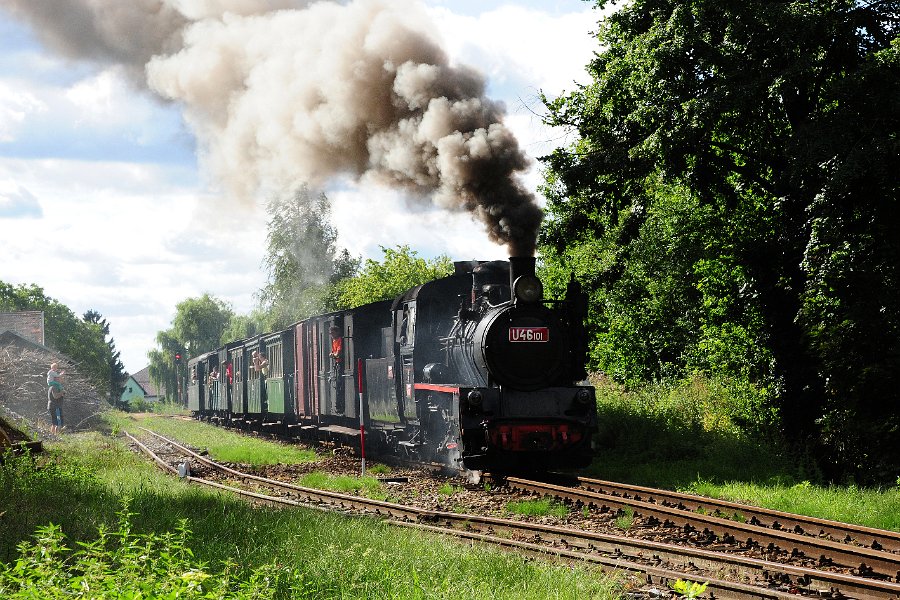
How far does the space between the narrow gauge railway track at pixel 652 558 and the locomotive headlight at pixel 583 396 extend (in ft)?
10.8

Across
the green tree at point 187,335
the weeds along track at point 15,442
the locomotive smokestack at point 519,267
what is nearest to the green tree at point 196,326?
the green tree at point 187,335

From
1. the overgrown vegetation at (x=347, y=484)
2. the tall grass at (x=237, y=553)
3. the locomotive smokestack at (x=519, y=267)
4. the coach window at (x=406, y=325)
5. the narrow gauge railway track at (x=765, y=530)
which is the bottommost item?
the narrow gauge railway track at (x=765, y=530)

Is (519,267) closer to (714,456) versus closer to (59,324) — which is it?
(714,456)

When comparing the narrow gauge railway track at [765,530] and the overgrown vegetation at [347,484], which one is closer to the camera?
the narrow gauge railway track at [765,530]

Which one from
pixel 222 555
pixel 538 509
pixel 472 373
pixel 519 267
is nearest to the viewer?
pixel 222 555

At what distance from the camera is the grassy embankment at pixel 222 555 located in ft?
Result: 18.1

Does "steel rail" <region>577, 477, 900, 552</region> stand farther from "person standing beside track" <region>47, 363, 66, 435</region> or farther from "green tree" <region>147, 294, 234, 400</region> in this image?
"green tree" <region>147, 294, 234, 400</region>

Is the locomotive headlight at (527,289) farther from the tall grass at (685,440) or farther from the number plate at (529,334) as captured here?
the tall grass at (685,440)

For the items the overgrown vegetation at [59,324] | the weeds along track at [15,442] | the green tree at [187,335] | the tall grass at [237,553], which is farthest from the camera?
the green tree at [187,335]

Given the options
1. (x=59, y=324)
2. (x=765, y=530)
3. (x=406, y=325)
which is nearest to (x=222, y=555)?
(x=765, y=530)

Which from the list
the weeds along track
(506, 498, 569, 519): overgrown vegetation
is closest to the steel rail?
(506, 498, 569, 519): overgrown vegetation

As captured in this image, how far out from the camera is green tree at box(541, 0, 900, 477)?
1303cm

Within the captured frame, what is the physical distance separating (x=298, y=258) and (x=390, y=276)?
9.63 metres

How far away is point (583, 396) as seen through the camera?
1305cm
